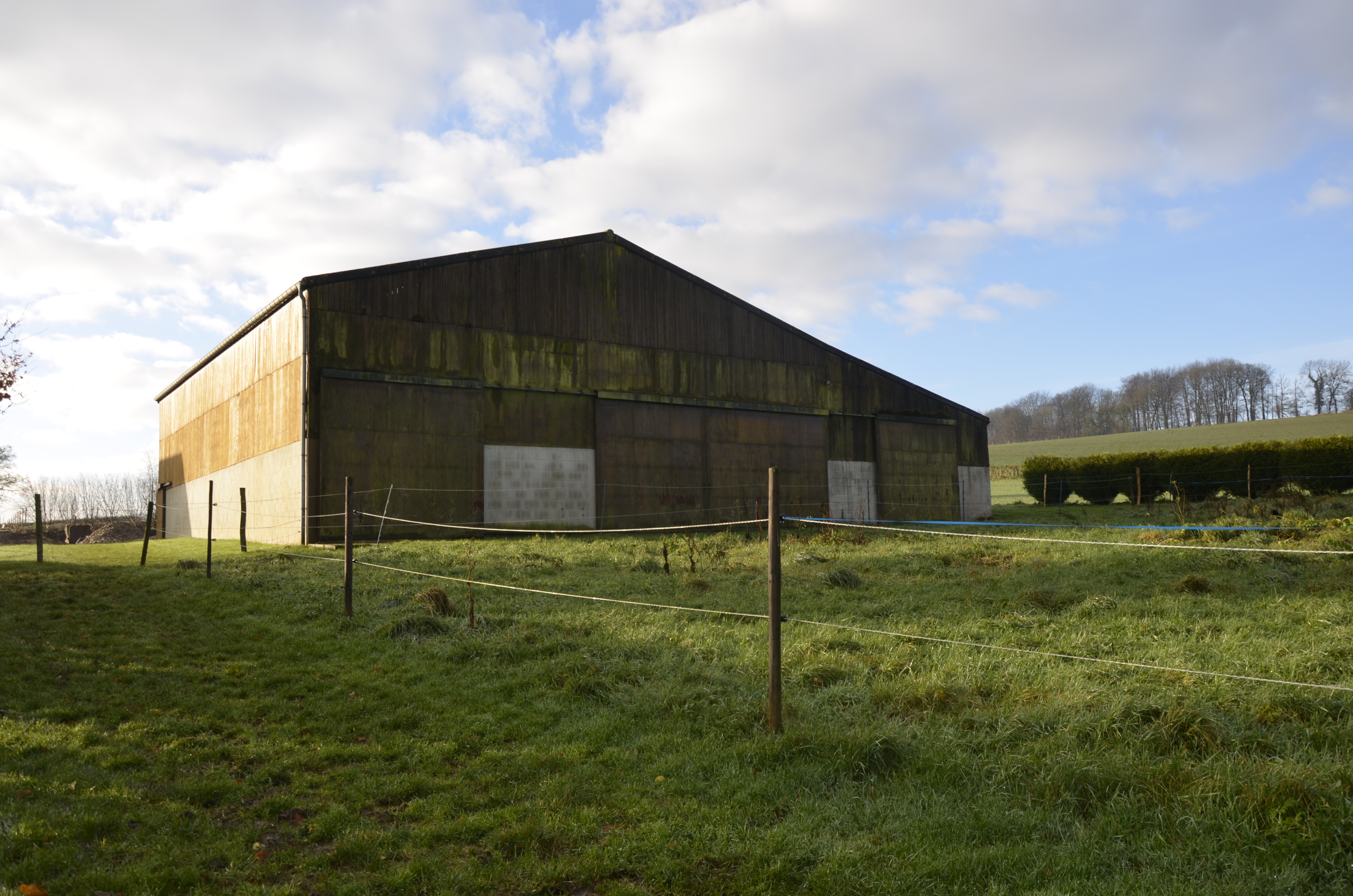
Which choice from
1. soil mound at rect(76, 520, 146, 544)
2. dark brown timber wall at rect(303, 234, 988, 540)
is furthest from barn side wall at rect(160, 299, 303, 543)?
soil mound at rect(76, 520, 146, 544)

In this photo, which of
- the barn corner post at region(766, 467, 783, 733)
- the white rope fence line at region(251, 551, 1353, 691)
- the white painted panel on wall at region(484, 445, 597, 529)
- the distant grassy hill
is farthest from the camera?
the distant grassy hill

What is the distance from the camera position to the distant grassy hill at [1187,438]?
6550cm

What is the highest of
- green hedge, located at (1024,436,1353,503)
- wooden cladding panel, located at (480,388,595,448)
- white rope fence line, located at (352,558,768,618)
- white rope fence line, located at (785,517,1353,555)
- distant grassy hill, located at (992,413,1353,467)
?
distant grassy hill, located at (992,413,1353,467)

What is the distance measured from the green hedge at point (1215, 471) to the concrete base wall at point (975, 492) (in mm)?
6027

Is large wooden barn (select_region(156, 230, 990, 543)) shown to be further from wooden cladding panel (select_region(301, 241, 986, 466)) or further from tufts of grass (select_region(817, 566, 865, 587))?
tufts of grass (select_region(817, 566, 865, 587))

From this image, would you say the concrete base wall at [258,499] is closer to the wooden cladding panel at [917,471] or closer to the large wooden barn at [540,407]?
the large wooden barn at [540,407]

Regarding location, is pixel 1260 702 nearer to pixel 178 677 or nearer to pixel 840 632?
pixel 840 632

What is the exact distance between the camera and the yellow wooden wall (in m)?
22.1

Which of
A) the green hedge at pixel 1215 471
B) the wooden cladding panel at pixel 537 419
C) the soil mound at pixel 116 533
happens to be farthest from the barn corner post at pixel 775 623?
the soil mound at pixel 116 533

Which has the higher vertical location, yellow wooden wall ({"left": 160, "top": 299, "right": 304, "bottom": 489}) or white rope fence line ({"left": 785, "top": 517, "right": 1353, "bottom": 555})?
yellow wooden wall ({"left": 160, "top": 299, "right": 304, "bottom": 489})

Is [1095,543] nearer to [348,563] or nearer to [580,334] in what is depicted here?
[348,563]

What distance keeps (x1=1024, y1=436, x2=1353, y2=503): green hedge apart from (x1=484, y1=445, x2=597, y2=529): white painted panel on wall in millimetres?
21028

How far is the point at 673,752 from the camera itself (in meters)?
5.99

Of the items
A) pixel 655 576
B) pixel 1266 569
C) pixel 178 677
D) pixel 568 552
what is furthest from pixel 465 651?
pixel 1266 569
